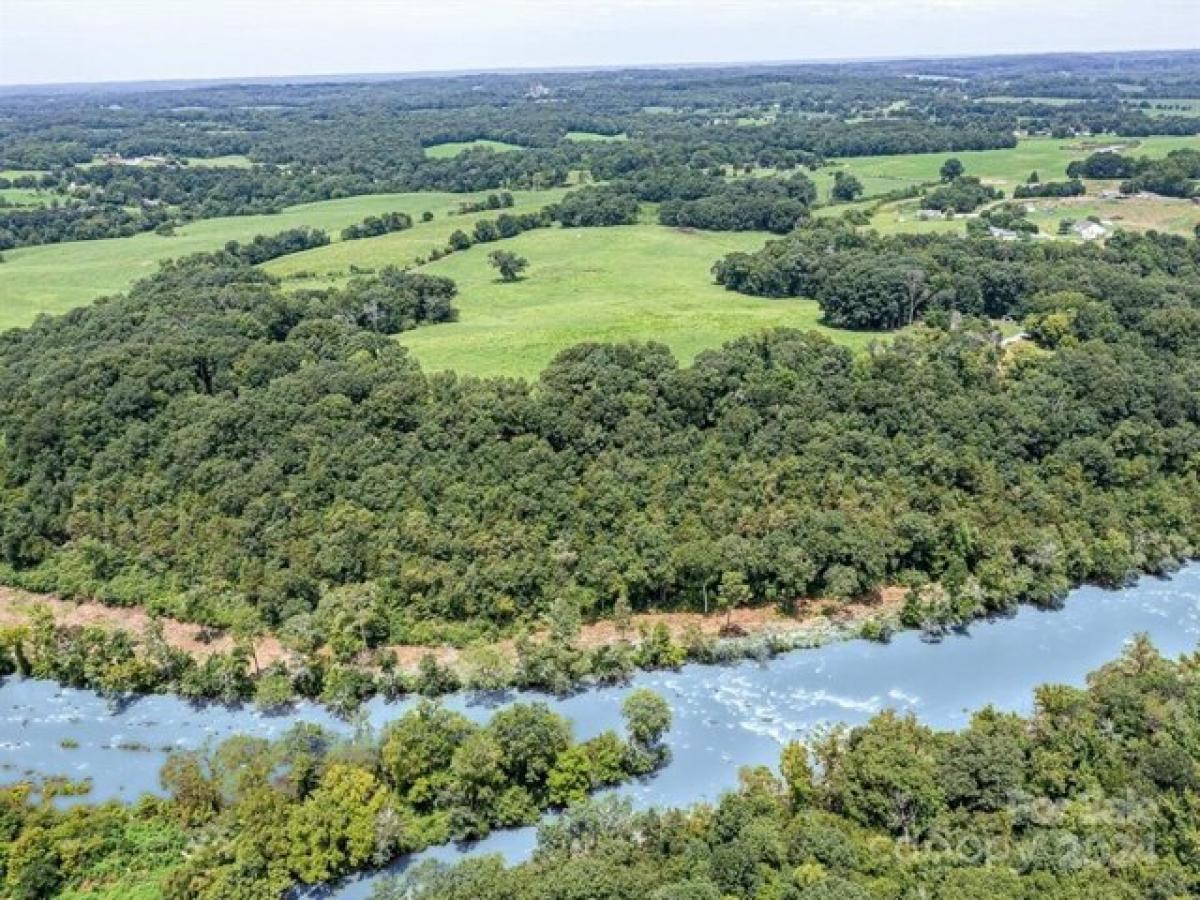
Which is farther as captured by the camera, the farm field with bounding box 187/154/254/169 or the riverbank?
the farm field with bounding box 187/154/254/169

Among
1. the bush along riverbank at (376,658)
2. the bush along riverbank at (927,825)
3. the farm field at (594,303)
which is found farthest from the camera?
the farm field at (594,303)

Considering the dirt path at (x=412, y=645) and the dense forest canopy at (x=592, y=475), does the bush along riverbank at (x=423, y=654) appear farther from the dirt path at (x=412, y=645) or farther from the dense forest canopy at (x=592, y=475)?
the dense forest canopy at (x=592, y=475)

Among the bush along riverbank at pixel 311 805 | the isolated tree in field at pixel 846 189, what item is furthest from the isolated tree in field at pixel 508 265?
the bush along riverbank at pixel 311 805

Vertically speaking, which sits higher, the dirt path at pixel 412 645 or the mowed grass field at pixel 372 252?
the mowed grass field at pixel 372 252

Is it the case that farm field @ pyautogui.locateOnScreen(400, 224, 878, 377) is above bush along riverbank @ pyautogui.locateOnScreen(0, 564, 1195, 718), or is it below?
above

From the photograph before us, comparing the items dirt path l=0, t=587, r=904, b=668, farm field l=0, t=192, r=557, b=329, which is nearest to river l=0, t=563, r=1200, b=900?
dirt path l=0, t=587, r=904, b=668

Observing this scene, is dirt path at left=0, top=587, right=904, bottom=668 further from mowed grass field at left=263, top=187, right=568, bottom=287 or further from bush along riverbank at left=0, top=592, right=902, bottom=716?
mowed grass field at left=263, top=187, right=568, bottom=287

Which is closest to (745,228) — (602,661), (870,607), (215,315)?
(215,315)
